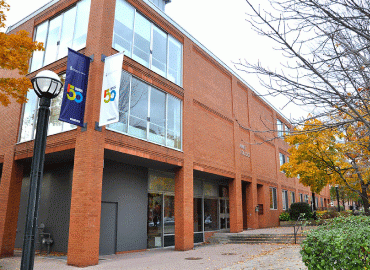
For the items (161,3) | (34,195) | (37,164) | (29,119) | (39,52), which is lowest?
(34,195)

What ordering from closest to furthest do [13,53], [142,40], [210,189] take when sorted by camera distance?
[13,53], [142,40], [210,189]

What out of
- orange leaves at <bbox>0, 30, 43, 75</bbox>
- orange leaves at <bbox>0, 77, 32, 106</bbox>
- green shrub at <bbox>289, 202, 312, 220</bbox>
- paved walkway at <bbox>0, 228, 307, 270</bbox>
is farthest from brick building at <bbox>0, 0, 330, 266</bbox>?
green shrub at <bbox>289, 202, 312, 220</bbox>

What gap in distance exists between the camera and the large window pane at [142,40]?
1408 centimetres

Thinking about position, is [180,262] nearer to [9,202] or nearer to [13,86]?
[9,202]

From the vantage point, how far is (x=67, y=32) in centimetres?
1409

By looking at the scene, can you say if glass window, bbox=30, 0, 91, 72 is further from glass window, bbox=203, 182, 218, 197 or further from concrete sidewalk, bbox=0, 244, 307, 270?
glass window, bbox=203, 182, 218, 197

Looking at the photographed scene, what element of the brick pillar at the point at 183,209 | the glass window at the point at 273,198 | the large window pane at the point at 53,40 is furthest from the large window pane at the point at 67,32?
the glass window at the point at 273,198

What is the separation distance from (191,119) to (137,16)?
19.5 feet

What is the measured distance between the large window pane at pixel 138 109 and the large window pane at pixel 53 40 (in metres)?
4.17

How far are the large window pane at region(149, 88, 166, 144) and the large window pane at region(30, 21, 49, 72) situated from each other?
5.73 m

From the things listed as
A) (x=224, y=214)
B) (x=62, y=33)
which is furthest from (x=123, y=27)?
(x=224, y=214)

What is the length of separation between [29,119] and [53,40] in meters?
3.97

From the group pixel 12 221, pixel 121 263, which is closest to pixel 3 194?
pixel 12 221

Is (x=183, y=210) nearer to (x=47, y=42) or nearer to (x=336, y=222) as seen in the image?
(x=336, y=222)
